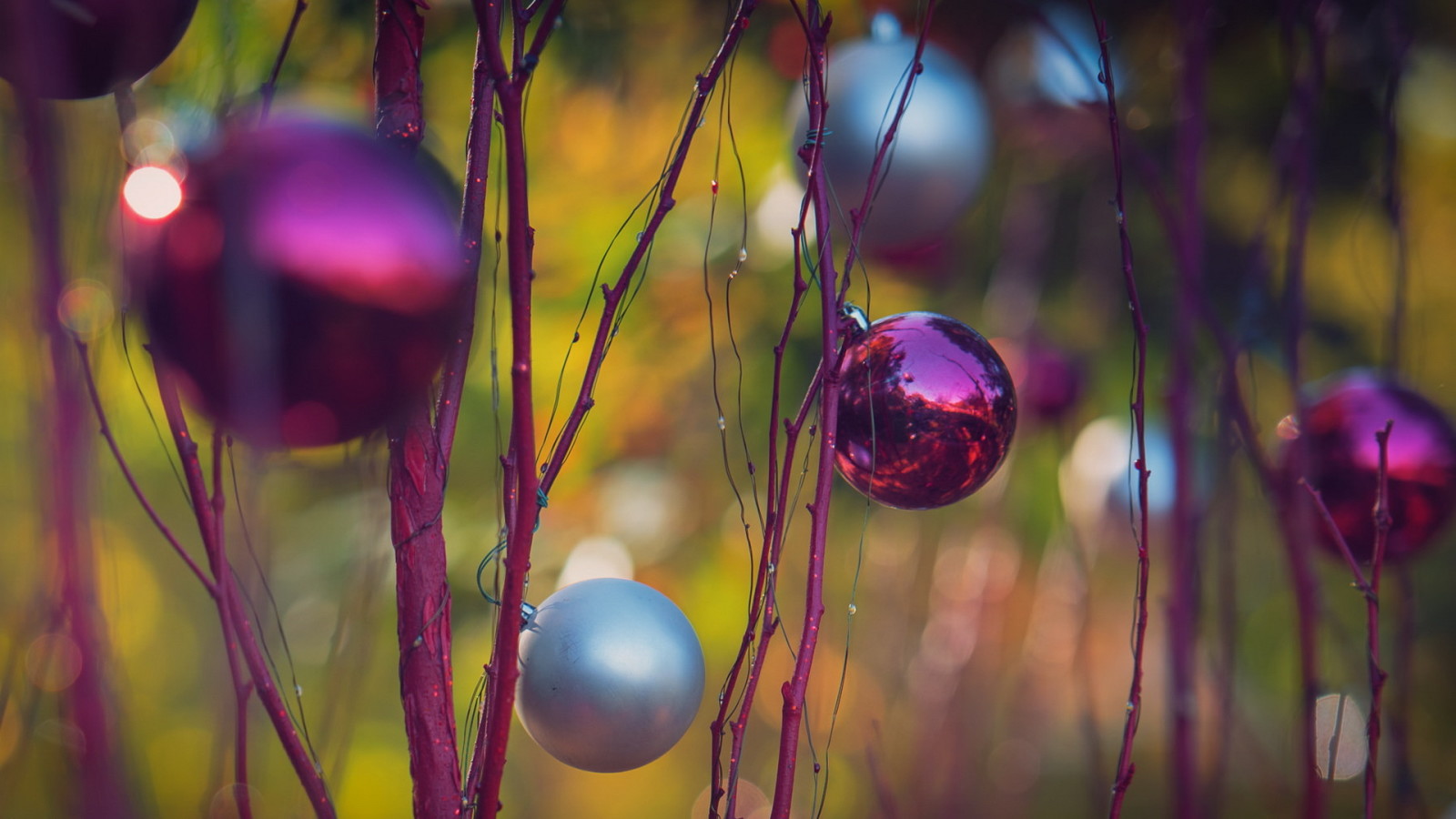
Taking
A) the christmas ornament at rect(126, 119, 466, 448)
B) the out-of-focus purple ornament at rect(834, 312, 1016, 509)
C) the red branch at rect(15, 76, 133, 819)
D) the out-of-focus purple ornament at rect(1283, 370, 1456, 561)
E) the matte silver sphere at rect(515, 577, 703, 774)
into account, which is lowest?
the red branch at rect(15, 76, 133, 819)

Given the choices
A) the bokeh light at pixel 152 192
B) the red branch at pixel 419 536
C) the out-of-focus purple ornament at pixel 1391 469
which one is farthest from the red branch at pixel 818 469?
the out-of-focus purple ornament at pixel 1391 469

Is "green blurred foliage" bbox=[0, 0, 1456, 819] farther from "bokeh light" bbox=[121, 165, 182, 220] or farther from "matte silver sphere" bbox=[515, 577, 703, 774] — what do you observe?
"bokeh light" bbox=[121, 165, 182, 220]

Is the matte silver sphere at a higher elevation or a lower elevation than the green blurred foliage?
lower

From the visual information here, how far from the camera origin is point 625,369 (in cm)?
204

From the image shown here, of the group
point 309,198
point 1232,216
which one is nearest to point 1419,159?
point 1232,216

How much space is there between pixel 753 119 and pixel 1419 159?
4.93 feet

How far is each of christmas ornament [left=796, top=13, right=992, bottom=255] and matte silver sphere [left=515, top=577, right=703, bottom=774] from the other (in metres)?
0.60

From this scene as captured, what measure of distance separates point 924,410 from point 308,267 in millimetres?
448

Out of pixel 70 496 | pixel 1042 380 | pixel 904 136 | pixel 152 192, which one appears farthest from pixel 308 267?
pixel 1042 380

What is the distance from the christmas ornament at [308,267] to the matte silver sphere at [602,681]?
10.6 inches

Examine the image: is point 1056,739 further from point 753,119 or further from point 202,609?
point 202,609

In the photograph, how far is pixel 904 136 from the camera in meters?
1.18

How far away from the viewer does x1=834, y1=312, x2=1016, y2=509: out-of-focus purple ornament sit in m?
0.75

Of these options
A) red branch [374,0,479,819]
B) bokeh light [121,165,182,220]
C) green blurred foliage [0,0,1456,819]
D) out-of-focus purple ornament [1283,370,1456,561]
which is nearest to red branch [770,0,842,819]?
red branch [374,0,479,819]
